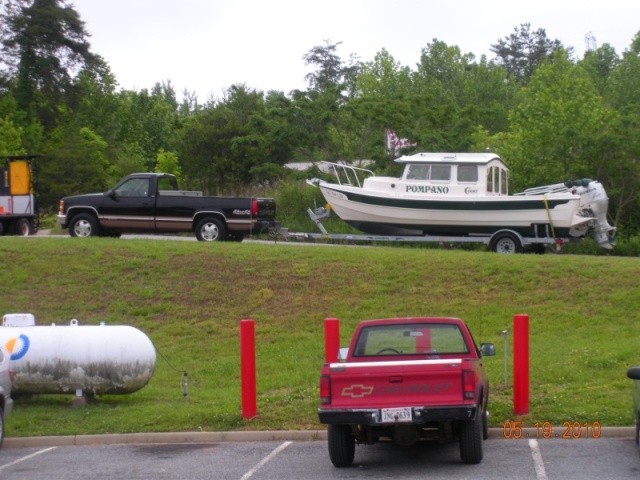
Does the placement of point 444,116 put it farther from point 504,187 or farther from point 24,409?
point 24,409

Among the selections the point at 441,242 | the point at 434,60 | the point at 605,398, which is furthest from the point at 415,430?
the point at 434,60

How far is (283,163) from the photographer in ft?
171

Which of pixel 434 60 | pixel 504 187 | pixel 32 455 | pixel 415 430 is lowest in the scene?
pixel 32 455

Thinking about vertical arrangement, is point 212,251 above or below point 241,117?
below

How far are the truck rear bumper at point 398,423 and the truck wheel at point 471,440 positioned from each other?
12.0 inches

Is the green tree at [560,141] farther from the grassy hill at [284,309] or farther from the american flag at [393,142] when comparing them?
the grassy hill at [284,309]

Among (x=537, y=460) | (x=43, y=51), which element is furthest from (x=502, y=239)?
(x=43, y=51)

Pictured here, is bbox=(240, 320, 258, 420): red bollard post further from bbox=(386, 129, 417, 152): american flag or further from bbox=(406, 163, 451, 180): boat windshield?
bbox=(386, 129, 417, 152): american flag

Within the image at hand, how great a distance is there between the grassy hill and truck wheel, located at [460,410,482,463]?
209 centimetres

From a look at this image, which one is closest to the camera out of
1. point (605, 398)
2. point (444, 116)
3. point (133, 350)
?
point (605, 398)

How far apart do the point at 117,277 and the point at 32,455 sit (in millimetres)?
10384

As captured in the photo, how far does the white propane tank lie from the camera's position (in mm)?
12867

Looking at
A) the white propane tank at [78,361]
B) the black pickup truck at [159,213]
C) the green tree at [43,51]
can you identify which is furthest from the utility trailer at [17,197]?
the green tree at [43,51]
